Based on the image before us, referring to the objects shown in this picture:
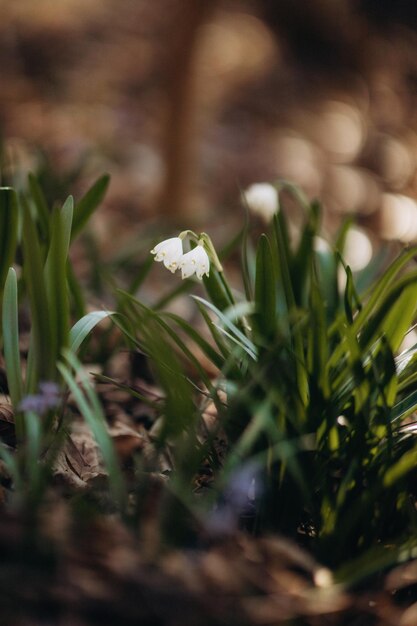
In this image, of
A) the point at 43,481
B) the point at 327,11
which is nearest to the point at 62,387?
the point at 43,481

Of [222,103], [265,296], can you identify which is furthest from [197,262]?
[222,103]

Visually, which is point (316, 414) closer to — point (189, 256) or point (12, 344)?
point (189, 256)

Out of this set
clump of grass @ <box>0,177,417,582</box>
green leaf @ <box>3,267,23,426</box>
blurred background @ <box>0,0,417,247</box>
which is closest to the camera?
A: clump of grass @ <box>0,177,417,582</box>

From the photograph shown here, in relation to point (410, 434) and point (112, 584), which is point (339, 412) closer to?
point (410, 434)

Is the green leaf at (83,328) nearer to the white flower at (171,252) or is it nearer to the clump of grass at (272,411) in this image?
the clump of grass at (272,411)

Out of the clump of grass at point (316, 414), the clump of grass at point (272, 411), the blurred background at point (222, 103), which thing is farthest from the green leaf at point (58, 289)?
the blurred background at point (222, 103)

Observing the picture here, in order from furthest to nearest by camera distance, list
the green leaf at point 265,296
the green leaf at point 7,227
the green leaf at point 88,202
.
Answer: the green leaf at point 88,202 < the green leaf at point 7,227 < the green leaf at point 265,296

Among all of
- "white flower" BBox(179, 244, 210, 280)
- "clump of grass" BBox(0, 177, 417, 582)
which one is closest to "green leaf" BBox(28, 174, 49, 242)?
"clump of grass" BBox(0, 177, 417, 582)

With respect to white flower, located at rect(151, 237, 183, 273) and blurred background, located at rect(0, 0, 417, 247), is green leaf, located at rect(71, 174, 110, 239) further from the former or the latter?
blurred background, located at rect(0, 0, 417, 247)

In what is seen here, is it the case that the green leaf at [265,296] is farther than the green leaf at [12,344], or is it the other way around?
the green leaf at [265,296]
